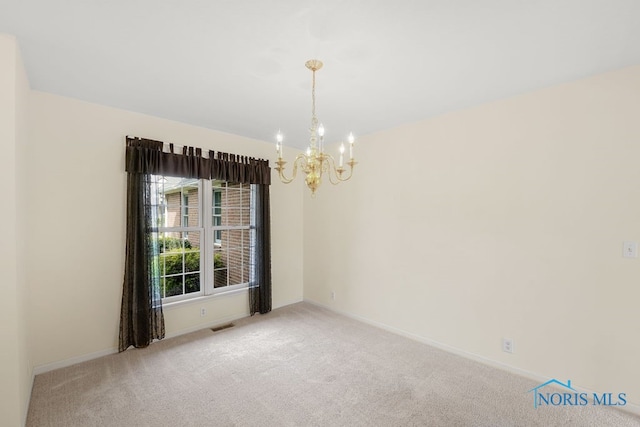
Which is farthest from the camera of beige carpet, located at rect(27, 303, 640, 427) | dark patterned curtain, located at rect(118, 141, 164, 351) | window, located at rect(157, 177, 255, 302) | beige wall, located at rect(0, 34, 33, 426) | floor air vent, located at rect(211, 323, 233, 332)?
floor air vent, located at rect(211, 323, 233, 332)

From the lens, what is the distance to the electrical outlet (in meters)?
2.69

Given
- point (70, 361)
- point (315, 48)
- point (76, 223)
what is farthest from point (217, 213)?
point (315, 48)

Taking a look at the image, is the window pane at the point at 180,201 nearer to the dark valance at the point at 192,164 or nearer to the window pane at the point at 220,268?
the dark valance at the point at 192,164

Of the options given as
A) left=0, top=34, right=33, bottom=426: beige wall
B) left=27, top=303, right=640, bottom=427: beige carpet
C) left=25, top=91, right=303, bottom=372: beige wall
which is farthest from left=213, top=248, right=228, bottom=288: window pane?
left=0, top=34, right=33, bottom=426: beige wall

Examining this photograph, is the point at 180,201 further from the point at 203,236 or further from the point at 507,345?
the point at 507,345

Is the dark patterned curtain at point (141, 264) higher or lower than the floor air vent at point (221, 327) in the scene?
higher

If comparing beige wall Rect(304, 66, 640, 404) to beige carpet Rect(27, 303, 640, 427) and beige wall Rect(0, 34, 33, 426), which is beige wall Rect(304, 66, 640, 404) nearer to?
beige carpet Rect(27, 303, 640, 427)

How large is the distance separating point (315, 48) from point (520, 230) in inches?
94.9

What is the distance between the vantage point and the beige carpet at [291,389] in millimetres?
2068

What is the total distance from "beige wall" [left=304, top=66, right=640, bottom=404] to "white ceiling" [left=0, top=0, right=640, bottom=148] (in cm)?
37

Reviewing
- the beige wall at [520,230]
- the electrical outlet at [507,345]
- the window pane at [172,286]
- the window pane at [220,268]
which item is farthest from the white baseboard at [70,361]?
the electrical outlet at [507,345]

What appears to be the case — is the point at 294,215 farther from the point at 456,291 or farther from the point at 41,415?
the point at 41,415

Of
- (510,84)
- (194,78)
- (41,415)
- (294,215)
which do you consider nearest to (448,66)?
(510,84)

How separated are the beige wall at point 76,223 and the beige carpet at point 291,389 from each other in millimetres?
327
